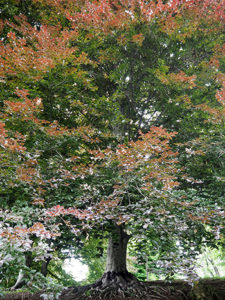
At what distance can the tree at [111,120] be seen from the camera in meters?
3.75

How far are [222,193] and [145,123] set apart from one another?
121 inches

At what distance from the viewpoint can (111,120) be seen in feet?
17.2

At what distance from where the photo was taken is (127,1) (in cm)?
538

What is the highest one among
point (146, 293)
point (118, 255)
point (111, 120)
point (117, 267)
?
point (111, 120)

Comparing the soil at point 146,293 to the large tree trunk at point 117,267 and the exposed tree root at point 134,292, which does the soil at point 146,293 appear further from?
the large tree trunk at point 117,267

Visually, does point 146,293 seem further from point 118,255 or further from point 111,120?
point 111,120

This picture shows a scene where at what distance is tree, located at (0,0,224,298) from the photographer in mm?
3750

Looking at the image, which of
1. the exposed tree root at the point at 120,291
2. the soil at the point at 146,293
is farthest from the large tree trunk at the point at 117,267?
the soil at the point at 146,293

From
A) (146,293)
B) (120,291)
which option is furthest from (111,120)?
(146,293)

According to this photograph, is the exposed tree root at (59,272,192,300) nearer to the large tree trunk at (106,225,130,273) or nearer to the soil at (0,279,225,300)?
the soil at (0,279,225,300)

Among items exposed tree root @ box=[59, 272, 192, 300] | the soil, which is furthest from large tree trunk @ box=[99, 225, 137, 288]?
the soil

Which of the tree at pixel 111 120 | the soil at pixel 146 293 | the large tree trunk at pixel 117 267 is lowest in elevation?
the soil at pixel 146 293

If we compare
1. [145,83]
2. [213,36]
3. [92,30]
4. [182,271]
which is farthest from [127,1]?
[182,271]

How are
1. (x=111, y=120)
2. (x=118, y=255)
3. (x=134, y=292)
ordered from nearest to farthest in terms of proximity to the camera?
1. (x=134, y=292)
2. (x=111, y=120)
3. (x=118, y=255)
